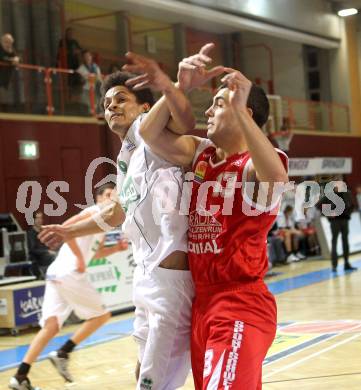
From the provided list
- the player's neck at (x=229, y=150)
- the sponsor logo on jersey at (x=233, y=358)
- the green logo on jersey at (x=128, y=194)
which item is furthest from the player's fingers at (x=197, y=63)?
the sponsor logo on jersey at (x=233, y=358)

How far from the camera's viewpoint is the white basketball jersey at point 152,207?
→ 369 cm

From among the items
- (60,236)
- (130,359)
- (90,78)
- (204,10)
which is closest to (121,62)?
(204,10)

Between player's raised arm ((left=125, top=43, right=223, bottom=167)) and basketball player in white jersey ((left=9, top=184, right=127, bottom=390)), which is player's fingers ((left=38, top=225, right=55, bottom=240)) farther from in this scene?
basketball player in white jersey ((left=9, top=184, right=127, bottom=390))

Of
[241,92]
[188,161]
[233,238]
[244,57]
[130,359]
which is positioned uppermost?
[244,57]

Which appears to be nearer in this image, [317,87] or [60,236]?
[60,236]

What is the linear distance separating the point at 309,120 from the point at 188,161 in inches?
846

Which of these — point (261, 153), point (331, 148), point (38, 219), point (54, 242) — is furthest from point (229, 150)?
point (331, 148)

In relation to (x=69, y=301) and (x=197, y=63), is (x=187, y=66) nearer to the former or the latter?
(x=197, y=63)

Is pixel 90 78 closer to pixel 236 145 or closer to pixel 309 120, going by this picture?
pixel 309 120

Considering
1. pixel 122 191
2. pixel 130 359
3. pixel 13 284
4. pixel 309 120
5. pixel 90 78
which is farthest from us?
pixel 309 120

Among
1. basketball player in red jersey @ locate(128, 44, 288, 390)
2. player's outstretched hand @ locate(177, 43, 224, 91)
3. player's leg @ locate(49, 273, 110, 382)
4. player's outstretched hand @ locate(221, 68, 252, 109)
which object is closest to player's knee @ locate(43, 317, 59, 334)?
player's leg @ locate(49, 273, 110, 382)

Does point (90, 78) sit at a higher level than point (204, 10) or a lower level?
lower

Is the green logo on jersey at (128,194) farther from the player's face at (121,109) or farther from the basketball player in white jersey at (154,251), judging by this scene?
the player's face at (121,109)

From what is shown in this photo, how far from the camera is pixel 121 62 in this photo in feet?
70.3
